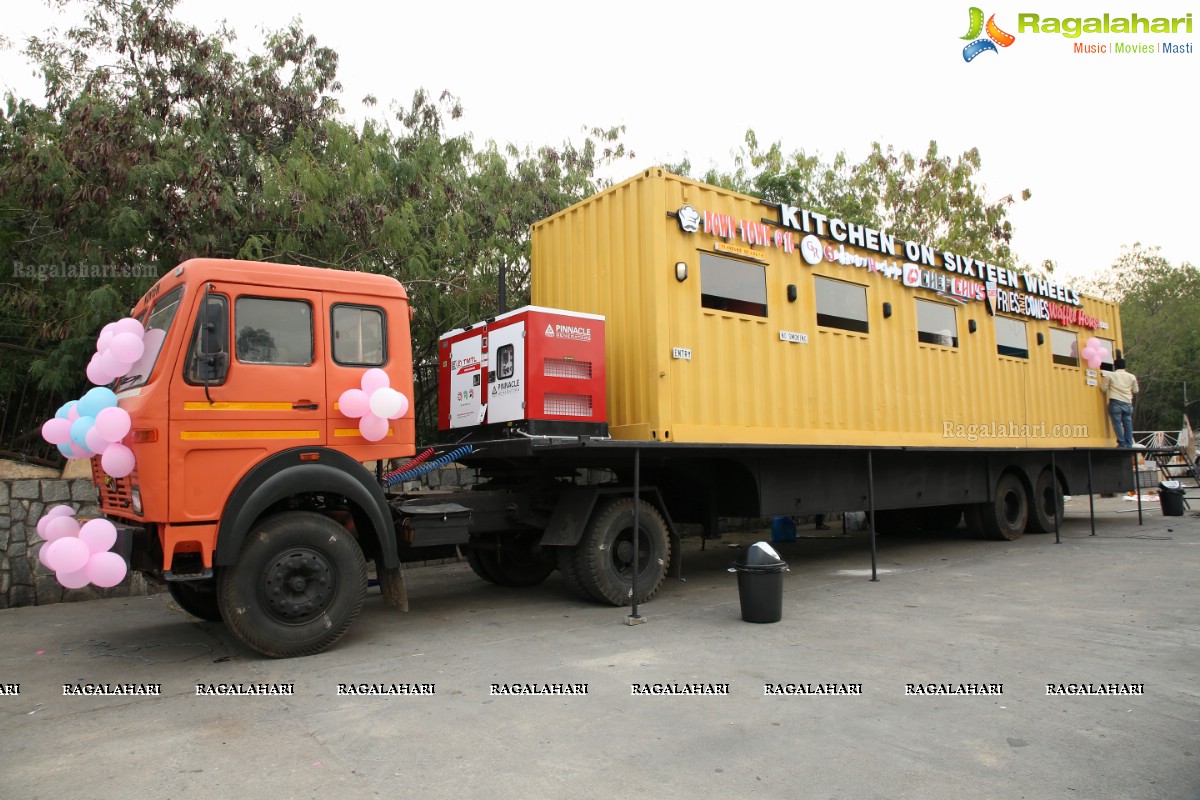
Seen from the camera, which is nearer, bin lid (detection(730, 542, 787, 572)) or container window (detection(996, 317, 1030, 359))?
bin lid (detection(730, 542, 787, 572))

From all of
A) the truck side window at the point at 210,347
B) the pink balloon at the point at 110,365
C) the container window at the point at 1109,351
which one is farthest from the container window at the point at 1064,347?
the pink balloon at the point at 110,365

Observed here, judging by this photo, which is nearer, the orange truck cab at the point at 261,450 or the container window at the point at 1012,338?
the orange truck cab at the point at 261,450

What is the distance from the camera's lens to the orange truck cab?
5.18 meters

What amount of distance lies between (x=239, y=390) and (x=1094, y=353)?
13.8m

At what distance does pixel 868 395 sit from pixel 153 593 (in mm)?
8385

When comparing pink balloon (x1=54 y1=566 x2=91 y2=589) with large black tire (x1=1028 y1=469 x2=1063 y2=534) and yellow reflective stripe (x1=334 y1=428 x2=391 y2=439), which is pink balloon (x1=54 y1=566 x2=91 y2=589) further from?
large black tire (x1=1028 y1=469 x2=1063 y2=534)

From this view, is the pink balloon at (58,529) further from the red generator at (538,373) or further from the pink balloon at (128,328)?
the red generator at (538,373)

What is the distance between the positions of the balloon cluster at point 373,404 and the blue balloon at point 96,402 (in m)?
1.54

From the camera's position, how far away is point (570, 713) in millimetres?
4281

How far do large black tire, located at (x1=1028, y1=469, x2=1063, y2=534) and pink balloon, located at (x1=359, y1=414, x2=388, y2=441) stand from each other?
34.7 feet

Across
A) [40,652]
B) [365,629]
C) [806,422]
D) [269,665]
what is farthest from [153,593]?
[806,422]

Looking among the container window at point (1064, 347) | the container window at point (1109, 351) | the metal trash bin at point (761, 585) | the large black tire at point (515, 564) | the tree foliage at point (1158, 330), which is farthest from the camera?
the tree foliage at point (1158, 330)

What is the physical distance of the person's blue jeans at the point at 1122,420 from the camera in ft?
44.8

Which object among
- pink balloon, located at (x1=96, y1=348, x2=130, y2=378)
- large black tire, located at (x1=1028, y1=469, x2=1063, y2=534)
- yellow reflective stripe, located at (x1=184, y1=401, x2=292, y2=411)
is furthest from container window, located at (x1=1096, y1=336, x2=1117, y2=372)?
pink balloon, located at (x1=96, y1=348, x2=130, y2=378)
